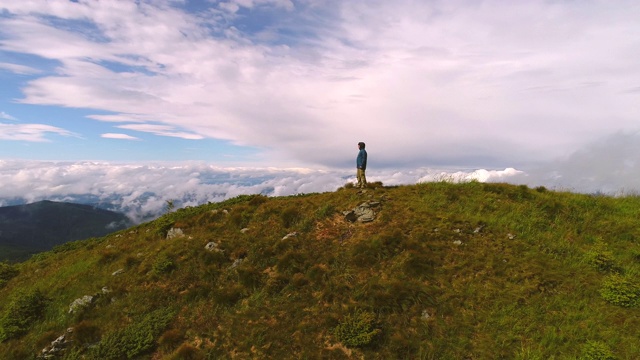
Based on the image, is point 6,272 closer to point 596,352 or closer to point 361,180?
point 361,180

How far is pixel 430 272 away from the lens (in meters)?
14.6

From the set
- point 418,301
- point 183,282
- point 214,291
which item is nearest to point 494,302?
point 418,301

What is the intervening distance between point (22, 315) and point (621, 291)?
92.8ft

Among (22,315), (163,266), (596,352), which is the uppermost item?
(163,266)

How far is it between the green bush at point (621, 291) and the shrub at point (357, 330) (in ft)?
30.8

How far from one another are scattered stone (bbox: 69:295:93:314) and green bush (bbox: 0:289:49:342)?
6.72 feet

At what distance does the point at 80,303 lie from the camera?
16.6 metres

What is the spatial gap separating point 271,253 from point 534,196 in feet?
57.0

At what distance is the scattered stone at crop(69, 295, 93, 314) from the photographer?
16.2 metres

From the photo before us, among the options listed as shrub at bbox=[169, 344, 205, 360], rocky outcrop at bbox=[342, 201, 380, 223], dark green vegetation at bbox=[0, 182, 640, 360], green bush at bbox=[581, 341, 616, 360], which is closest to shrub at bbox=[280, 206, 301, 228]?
dark green vegetation at bbox=[0, 182, 640, 360]

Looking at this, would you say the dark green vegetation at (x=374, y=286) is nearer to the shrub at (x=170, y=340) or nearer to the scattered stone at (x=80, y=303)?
the shrub at (x=170, y=340)

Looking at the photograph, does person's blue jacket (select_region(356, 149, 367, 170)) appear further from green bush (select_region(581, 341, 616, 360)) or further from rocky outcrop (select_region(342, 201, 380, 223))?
green bush (select_region(581, 341, 616, 360))

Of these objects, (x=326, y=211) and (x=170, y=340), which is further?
(x=326, y=211)

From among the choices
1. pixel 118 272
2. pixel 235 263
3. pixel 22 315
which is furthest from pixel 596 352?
pixel 22 315
